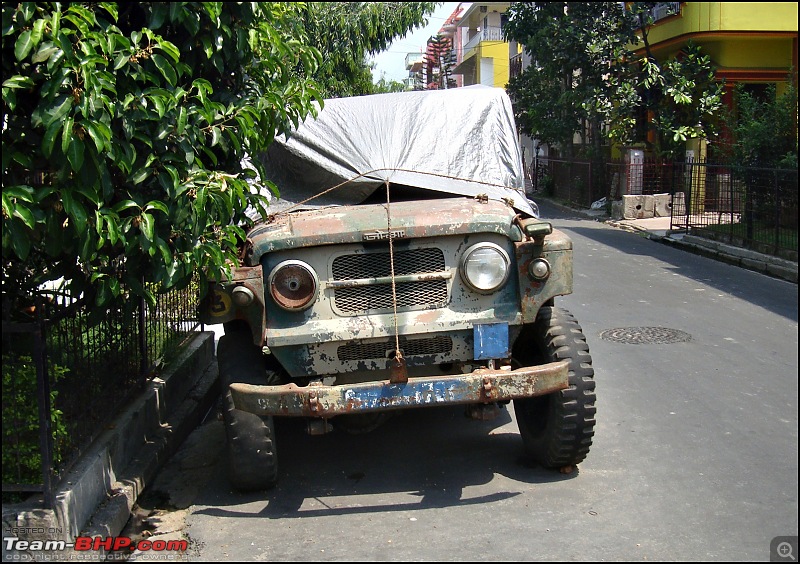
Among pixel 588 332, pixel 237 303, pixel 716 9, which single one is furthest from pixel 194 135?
pixel 716 9

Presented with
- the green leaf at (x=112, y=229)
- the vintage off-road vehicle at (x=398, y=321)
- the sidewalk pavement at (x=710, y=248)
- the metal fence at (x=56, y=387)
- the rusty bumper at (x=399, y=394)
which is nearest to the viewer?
the green leaf at (x=112, y=229)

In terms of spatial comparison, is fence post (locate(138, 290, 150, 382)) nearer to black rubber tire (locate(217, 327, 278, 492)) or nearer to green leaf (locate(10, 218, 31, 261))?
black rubber tire (locate(217, 327, 278, 492))

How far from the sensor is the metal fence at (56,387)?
4.60m

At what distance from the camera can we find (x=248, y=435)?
5.30 metres

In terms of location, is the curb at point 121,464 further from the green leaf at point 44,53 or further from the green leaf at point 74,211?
the green leaf at point 44,53

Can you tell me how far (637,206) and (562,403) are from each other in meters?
18.2

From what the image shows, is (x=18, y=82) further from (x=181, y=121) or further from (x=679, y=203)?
(x=679, y=203)

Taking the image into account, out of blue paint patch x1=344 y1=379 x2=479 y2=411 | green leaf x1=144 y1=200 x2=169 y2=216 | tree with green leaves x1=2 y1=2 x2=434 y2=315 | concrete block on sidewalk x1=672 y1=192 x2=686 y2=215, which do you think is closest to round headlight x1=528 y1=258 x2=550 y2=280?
blue paint patch x1=344 y1=379 x2=479 y2=411

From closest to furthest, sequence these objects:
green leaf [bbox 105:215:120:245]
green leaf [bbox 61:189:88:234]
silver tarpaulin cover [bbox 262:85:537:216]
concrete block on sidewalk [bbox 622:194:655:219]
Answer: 1. green leaf [bbox 61:189:88:234]
2. green leaf [bbox 105:215:120:245]
3. silver tarpaulin cover [bbox 262:85:537:216]
4. concrete block on sidewalk [bbox 622:194:655:219]

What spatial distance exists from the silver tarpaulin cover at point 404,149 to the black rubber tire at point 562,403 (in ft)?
3.14

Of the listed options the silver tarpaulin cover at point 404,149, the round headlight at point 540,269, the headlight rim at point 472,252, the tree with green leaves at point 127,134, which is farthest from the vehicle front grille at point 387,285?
the silver tarpaulin cover at point 404,149

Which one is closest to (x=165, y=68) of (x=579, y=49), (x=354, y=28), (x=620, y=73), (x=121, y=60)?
(x=121, y=60)

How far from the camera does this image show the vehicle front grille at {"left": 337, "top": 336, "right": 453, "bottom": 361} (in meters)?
5.36

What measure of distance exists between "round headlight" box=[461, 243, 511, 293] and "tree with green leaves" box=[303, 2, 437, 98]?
11.2 m
